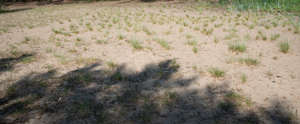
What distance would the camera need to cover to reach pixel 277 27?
6520 mm

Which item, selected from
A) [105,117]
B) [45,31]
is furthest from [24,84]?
[45,31]

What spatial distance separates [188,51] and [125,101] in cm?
247

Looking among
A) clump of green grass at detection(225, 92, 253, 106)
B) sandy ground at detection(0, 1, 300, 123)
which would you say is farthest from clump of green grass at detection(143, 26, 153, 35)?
clump of green grass at detection(225, 92, 253, 106)

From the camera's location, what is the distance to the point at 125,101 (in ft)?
9.60

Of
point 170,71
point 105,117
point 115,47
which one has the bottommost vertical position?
point 105,117

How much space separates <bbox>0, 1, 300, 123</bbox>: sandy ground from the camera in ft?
10.9

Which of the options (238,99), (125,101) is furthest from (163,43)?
(238,99)

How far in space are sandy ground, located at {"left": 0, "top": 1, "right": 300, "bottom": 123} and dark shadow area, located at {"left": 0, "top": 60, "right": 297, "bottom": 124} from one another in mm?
194

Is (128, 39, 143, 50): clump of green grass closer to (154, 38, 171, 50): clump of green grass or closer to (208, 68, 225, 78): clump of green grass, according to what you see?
(154, 38, 171, 50): clump of green grass

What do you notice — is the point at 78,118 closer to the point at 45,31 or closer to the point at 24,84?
the point at 24,84

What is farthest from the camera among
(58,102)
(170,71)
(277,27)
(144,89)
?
(277,27)

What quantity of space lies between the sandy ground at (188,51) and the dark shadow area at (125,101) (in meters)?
0.19

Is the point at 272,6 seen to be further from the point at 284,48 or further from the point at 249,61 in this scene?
the point at 249,61

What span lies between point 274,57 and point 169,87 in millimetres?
2509
